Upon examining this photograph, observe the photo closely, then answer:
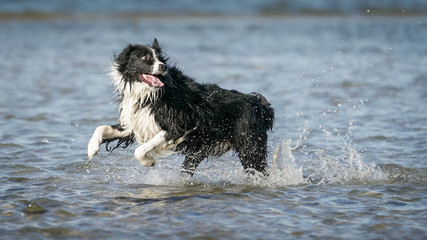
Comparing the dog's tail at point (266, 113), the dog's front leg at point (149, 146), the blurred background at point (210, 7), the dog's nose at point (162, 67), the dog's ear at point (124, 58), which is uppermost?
the blurred background at point (210, 7)

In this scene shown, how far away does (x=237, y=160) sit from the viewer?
7836 mm

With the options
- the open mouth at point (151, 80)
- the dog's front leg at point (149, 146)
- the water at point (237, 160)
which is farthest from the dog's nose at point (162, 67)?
the water at point (237, 160)

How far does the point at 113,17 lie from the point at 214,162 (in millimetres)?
17685

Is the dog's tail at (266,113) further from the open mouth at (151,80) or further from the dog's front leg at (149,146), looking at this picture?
the open mouth at (151,80)

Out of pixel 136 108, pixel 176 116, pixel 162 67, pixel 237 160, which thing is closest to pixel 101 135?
pixel 136 108

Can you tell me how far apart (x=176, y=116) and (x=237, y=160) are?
1559mm

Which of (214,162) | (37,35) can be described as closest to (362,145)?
(214,162)

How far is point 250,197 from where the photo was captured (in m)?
6.28

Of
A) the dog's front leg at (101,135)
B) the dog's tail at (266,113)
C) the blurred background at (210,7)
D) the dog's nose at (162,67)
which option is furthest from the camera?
the blurred background at (210,7)

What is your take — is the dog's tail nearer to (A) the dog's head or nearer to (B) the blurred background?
(A) the dog's head

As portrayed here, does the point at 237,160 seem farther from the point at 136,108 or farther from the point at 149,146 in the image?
the point at 136,108

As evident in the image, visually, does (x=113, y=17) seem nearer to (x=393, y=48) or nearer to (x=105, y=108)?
(x=393, y=48)

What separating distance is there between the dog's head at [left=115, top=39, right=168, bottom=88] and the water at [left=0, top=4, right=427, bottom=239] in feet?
3.65

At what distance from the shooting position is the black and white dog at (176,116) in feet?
20.9
